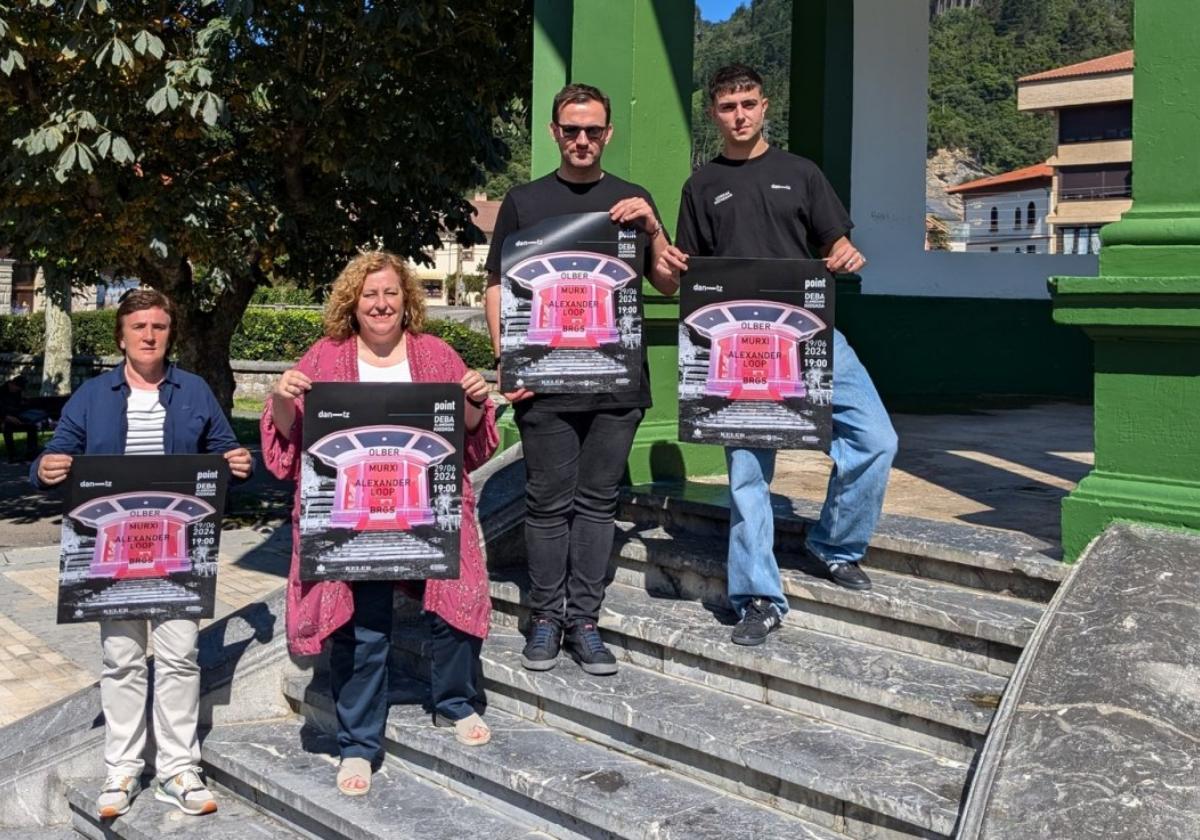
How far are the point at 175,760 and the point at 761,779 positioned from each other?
1990mm

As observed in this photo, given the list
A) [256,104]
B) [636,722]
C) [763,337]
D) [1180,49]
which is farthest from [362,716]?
[256,104]

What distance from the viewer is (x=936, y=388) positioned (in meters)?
10.8

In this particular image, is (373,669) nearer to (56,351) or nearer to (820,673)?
(820,673)

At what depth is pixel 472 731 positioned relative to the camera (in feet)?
13.3

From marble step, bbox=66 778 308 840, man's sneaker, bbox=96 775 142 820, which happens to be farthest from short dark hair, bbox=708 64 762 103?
man's sneaker, bbox=96 775 142 820

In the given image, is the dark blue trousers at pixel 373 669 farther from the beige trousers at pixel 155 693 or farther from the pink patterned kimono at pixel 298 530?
the beige trousers at pixel 155 693

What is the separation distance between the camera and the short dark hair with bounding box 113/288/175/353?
3982 mm

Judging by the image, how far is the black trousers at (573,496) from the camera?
165 inches

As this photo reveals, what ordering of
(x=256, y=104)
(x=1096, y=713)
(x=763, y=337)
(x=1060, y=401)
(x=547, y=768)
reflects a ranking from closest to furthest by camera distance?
(x=1096, y=713), (x=547, y=768), (x=763, y=337), (x=256, y=104), (x=1060, y=401)

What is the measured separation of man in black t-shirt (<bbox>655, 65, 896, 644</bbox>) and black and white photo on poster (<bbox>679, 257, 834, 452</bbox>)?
96mm

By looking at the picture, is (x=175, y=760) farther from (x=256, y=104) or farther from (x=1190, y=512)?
(x=256, y=104)

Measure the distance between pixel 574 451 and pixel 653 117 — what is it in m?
2.13

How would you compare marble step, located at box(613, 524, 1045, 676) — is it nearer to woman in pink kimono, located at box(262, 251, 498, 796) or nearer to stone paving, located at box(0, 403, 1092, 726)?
stone paving, located at box(0, 403, 1092, 726)

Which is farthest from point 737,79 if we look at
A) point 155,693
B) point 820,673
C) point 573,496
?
point 155,693
